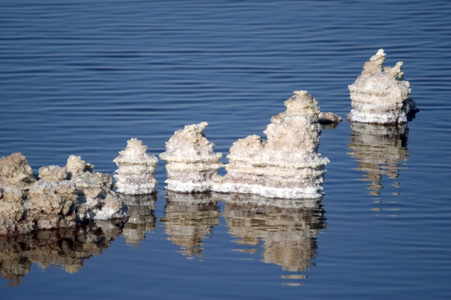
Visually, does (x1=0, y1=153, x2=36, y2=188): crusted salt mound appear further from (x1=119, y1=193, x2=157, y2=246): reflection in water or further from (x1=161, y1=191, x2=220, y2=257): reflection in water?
(x1=161, y1=191, x2=220, y2=257): reflection in water

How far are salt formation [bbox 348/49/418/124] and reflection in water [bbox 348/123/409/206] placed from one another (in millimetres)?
385

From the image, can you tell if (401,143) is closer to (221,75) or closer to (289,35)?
(221,75)

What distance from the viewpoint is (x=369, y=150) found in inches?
1346

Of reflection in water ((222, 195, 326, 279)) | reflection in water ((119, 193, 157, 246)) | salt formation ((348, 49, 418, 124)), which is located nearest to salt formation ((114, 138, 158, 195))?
reflection in water ((119, 193, 157, 246))

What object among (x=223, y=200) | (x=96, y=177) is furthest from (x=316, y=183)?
(x=96, y=177)

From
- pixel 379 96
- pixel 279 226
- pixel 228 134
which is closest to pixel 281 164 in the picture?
pixel 279 226

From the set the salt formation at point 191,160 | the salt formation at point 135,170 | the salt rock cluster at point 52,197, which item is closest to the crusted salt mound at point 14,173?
the salt rock cluster at point 52,197

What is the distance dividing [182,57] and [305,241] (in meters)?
28.0

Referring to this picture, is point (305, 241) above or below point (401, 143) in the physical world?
below

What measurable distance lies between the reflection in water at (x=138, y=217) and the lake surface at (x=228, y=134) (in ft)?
0.22

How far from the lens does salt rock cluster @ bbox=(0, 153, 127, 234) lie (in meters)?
24.8

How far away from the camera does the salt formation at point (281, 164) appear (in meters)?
27.1

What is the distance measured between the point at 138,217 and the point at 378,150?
10879mm

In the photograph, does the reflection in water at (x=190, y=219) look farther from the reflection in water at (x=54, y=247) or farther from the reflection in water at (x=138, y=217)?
the reflection in water at (x=54, y=247)
